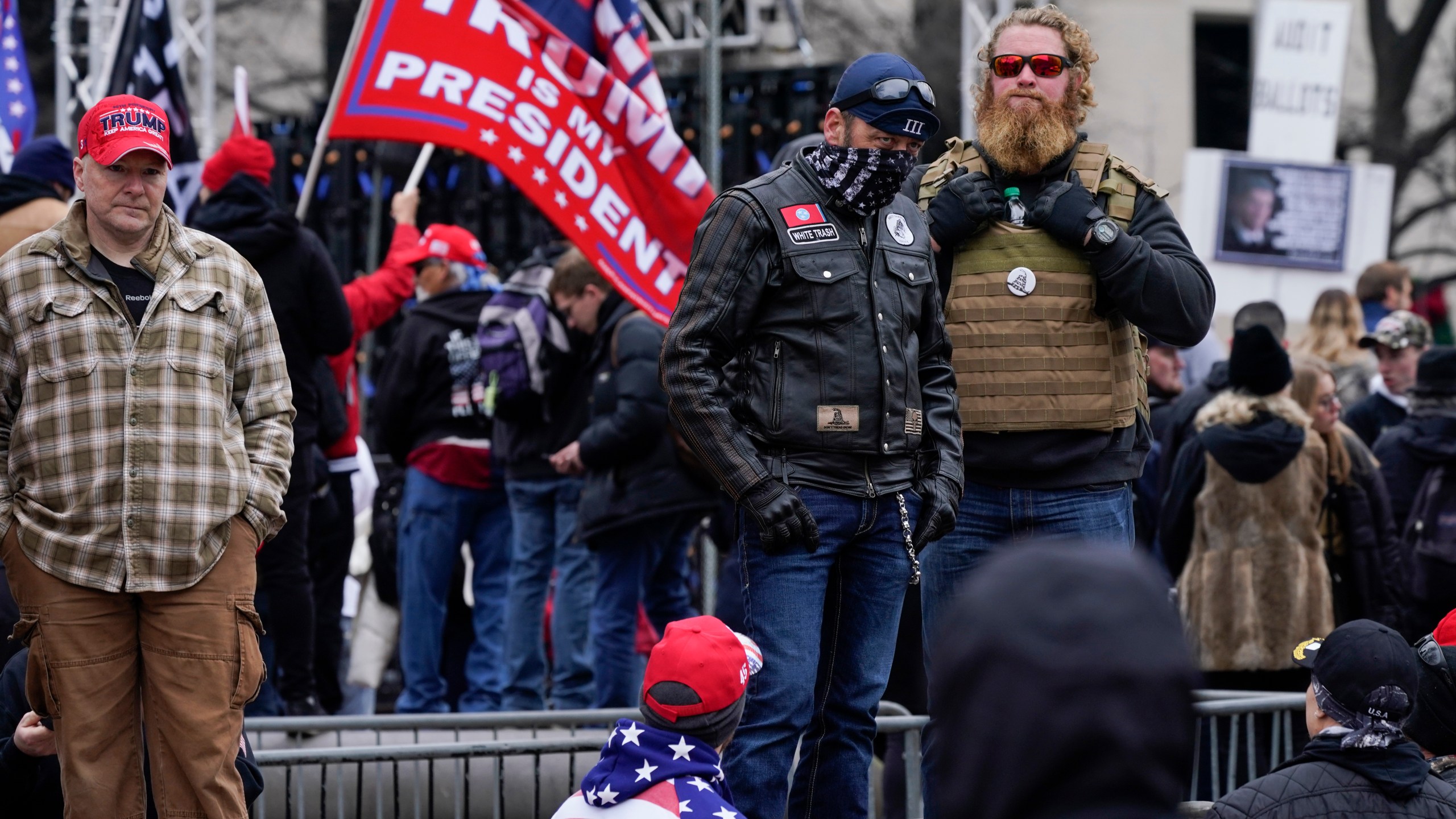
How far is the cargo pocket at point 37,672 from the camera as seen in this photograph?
4234 mm

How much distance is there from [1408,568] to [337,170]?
8842mm

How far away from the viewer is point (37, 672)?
4.28 m

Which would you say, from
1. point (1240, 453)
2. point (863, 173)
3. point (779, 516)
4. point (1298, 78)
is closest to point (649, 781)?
point (779, 516)

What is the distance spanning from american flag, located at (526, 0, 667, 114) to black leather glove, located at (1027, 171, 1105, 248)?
Answer: 3.39 meters

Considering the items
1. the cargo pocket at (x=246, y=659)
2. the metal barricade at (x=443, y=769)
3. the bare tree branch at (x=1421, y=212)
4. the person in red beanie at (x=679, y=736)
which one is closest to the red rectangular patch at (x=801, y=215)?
the person in red beanie at (x=679, y=736)

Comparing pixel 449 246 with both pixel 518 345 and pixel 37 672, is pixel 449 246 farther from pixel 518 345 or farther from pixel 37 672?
pixel 37 672

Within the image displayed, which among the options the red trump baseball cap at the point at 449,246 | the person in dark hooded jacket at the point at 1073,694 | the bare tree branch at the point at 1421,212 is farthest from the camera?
the bare tree branch at the point at 1421,212

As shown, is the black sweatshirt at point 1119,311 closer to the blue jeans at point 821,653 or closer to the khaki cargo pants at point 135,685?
the blue jeans at point 821,653

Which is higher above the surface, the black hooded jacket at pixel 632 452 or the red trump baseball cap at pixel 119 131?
the red trump baseball cap at pixel 119 131

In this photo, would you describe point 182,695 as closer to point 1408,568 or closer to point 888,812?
point 888,812

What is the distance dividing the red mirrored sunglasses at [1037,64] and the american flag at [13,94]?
20.5ft

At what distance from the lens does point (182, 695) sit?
428 cm

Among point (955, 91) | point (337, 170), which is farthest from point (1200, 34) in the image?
point (337, 170)

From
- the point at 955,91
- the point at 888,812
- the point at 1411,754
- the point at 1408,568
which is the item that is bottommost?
the point at 888,812
